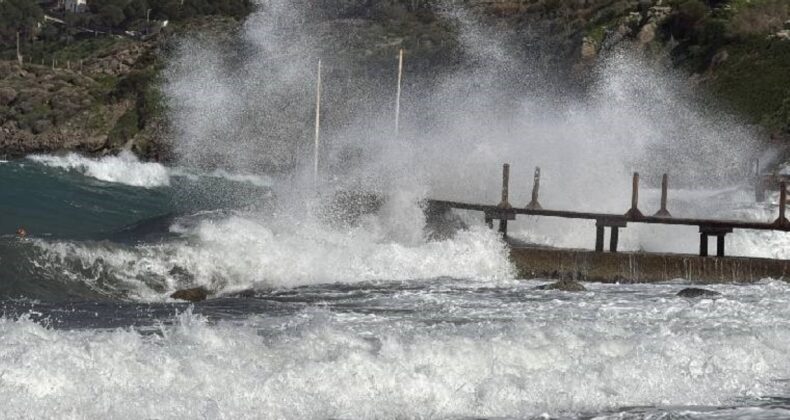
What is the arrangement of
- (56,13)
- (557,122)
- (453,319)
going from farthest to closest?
(56,13) < (557,122) < (453,319)

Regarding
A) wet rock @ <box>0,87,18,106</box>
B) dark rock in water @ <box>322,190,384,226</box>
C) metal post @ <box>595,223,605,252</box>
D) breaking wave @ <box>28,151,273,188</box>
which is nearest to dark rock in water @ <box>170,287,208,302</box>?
dark rock in water @ <box>322,190,384,226</box>

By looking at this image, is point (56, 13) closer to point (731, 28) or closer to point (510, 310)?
point (731, 28)

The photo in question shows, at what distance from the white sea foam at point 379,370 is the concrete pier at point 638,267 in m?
7.55

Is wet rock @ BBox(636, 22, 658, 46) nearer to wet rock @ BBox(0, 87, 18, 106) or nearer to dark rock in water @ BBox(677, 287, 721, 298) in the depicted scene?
dark rock in water @ BBox(677, 287, 721, 298)

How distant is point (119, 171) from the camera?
63625 millimetres

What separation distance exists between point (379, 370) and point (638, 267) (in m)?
12.5

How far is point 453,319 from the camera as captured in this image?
18.3 metres

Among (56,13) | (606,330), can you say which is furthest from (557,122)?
(56,13)

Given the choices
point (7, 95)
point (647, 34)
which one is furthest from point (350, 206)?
point (7, 95)

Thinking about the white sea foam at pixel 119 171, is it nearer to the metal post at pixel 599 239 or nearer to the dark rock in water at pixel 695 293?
the metal post at pixel 599 239

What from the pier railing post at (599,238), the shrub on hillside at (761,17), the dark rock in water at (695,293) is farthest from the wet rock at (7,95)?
the dark rock in water at (695,293)

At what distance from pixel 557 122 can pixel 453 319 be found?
75.9 ft

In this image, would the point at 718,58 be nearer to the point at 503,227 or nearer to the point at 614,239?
the point at 503,227

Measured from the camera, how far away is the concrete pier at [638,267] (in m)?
24.2
